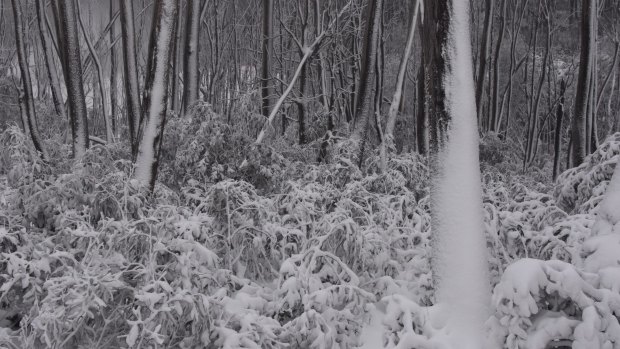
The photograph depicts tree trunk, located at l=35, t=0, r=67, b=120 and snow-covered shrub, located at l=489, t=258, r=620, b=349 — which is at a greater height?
tree trunk, located at l=35, t=0, r=67, b=120

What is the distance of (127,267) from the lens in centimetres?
366

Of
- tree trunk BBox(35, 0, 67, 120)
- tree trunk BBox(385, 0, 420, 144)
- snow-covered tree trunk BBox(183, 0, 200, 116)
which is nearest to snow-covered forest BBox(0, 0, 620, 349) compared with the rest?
tree trunk BBox(385, 0, 420, 144)

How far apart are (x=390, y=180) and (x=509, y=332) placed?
3.94 meters

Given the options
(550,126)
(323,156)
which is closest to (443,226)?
(323,156)

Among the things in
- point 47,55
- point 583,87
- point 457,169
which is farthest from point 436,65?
point 47,55

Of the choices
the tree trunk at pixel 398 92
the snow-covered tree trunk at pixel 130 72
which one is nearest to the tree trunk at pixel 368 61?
the tree trunk at pixel 398 92

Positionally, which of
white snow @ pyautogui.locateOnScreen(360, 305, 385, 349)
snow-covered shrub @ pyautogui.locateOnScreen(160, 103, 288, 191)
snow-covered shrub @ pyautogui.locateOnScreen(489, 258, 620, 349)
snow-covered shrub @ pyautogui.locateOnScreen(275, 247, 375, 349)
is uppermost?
snow-covered shrub @ pyautogui.locateOnScreen(160, 103, 288, 191)

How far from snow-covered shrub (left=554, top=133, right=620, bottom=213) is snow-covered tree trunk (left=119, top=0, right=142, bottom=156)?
19.7 feet

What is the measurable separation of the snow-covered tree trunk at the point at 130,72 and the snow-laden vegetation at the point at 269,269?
3.69 ft

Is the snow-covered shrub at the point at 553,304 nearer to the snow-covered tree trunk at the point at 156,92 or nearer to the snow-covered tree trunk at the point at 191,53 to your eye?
the snow-covered tree trunk at the point at 156,92

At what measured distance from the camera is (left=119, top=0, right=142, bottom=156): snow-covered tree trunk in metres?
7.29

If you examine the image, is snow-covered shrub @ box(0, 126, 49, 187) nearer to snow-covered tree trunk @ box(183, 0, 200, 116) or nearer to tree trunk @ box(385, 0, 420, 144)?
snow-covered tree trunk @ box(183, 0, 200, 116)

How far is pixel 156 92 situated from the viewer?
549cm

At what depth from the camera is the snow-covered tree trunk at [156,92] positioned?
5.46 meters
